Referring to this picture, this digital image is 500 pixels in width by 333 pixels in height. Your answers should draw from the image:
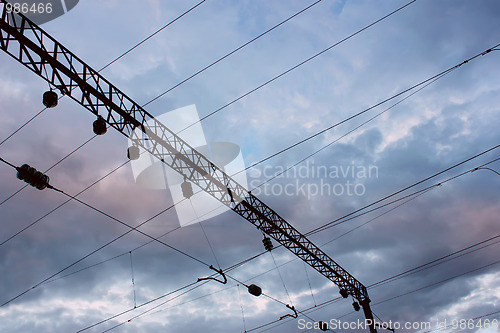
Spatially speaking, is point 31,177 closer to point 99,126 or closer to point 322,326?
point 99,126

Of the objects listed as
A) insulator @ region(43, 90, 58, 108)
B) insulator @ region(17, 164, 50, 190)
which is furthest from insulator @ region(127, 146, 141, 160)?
insulator @ region(17, 164, 50, 190)

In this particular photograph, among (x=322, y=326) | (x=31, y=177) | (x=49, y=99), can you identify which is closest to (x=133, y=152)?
(x=49, y=99)

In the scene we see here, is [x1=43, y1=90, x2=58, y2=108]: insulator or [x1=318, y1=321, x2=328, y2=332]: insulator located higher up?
[x1=43, y1=90, x2=58, y2=108]: insulator

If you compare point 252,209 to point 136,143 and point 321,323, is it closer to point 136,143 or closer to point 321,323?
point 136,143

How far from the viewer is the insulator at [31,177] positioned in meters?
7.47

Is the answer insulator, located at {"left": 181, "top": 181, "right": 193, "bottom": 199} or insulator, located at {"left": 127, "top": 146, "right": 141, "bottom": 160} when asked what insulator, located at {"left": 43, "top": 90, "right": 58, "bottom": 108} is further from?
insulator, located at {"left": 181, "top": 181, "right": 193, "bottom": 199}

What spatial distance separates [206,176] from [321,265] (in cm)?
889

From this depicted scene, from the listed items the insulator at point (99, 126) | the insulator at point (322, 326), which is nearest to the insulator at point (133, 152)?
the insulator at point (99, 126)

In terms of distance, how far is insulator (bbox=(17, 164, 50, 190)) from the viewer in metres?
7.47

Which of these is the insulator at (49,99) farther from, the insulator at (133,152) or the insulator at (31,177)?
the insulator at (133,152)

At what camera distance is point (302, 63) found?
1030cm

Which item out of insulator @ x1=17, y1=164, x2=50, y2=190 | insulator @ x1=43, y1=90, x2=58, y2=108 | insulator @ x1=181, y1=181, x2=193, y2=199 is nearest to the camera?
insulator @ x1=17, y1=164, x2=50, y2=190

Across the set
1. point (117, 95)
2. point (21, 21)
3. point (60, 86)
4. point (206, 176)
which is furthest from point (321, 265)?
point (21, 21)

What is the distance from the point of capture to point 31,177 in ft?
24.6
